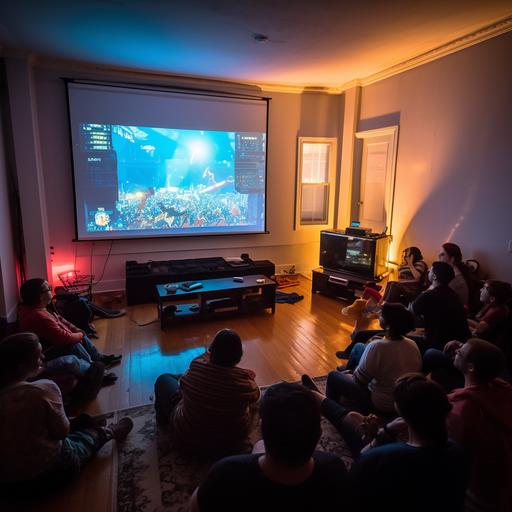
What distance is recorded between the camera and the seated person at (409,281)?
3.79 meters

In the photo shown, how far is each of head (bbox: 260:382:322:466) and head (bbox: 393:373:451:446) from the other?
0.42 m

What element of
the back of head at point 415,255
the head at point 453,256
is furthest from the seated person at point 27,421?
the back of head at point 415,255

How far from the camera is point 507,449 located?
1.38 metres

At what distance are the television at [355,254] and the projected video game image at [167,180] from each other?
1133mm

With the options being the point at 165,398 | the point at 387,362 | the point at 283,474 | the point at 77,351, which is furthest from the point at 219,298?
the point at 283,474

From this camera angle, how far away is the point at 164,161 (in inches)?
192

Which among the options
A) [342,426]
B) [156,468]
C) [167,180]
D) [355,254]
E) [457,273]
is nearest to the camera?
[156,468]

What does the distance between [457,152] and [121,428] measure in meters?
3.90

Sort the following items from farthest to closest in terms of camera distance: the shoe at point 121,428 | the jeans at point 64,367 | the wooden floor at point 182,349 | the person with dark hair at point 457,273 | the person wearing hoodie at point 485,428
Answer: the person with dark hair at point 457,273, the jeans at point 64,367, the shoe at point 121,428, the wooden floor at point 182,349, the person wearing hoodie at point 485,428

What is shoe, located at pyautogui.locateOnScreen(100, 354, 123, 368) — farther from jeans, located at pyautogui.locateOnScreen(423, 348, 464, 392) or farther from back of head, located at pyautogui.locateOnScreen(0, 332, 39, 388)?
jeans, located at pyautogui.locateOnScreen(423, 348, 464, 392)

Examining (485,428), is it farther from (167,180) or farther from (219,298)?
(167,180)

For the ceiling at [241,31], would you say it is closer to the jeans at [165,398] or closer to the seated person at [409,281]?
the seated person at [409,281]

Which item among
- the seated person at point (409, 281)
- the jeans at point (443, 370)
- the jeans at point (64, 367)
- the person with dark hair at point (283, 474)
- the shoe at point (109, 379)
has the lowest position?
the shoe at point (109, 379)

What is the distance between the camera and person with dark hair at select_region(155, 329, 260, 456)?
6.00 ft
